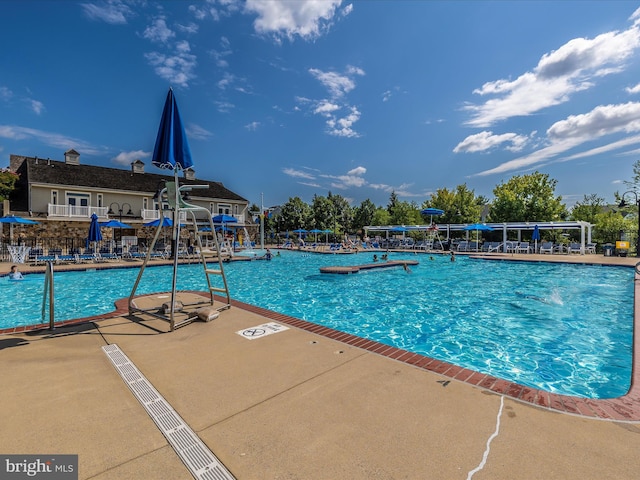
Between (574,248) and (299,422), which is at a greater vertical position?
(574,248)

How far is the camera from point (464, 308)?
864cm

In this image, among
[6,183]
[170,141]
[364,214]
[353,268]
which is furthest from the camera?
[364,214]

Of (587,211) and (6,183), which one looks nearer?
(6,183)

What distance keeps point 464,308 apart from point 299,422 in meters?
7.51

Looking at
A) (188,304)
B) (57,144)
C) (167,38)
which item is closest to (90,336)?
(188,304)

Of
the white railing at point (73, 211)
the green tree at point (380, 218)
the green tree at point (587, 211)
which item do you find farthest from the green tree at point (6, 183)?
the green tree at point (587, 211)

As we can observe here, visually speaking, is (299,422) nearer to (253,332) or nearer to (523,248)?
(253,332)

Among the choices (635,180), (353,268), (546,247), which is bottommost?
(353,268)

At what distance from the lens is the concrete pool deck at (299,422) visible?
2.03 m

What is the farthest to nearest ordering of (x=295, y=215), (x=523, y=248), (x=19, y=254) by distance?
1. (x=295, y=215)
2. (x=523, y=248)
3. (x=19, y=254)

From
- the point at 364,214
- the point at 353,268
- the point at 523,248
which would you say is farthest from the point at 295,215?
the point at 353,268

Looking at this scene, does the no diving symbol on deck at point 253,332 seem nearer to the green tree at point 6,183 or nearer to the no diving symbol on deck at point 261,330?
the no diving symbol on deck at point 261,330

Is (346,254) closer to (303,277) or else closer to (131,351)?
(303,277)

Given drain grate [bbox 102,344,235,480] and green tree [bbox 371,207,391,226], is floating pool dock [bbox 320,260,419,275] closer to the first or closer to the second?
drain grate [bbox 102,344,235,480]
